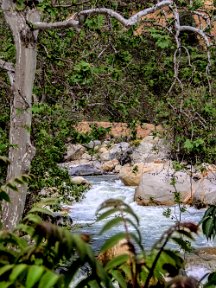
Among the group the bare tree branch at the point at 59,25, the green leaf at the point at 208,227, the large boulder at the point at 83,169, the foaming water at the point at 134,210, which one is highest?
the bare tree branch at the point at 59,25

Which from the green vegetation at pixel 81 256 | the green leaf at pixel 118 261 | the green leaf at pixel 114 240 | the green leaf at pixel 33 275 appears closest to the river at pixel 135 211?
the green vegetation at pixel 81 256

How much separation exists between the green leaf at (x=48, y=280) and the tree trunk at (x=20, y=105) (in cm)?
470

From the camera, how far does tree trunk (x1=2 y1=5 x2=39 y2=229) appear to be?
612 cm

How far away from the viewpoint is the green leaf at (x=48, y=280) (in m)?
1.43

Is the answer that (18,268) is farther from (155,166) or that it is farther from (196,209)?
(155,166)

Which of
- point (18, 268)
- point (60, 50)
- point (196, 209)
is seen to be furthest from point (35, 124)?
point (196, 209)

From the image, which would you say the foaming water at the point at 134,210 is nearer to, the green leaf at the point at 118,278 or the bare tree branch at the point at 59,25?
the bare tree branch at the point at 59,25

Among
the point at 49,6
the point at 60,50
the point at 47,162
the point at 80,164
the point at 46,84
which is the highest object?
the point at 49,6

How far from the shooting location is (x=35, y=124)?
7539mm

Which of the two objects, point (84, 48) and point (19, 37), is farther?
point (84, 48)

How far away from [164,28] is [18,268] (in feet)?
16.9

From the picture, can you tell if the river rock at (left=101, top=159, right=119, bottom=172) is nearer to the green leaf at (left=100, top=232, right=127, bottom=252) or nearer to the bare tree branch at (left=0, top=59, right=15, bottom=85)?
the bare tree branch at (left=0, top=59, right=15, bottom=85)

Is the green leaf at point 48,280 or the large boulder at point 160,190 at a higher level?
the green leaf at point 48,280

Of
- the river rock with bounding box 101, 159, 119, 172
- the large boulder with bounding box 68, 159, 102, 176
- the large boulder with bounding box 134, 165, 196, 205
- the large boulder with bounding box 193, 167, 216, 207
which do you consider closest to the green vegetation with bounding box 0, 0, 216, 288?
the large boulder with bounding box 193, 167, 216, 207
